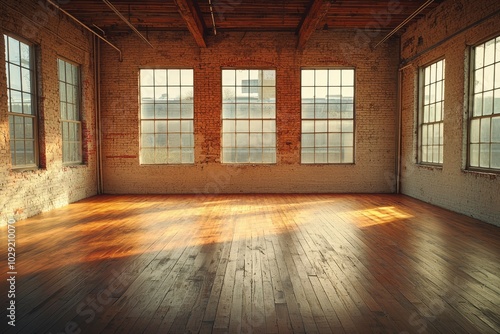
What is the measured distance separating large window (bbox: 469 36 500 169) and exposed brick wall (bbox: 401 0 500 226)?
150 millimetres

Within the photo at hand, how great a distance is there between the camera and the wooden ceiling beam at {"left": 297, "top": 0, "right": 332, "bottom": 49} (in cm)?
659

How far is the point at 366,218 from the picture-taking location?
20.8 feet

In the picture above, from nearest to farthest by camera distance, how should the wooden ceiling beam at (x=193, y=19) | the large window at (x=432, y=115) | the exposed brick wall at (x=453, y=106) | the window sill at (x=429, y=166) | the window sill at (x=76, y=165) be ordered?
1. the exposed brick wall at (x=453, y=106)
2. the wooden ceiling beam at (x=193, y=19)
3. the window sill at (x=429, y=166)
4. the large window at (x=432, y=115)
5. the window sill at (x=76, y=165)

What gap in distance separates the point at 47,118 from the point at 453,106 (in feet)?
25.4

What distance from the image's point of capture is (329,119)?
9633 millimetres

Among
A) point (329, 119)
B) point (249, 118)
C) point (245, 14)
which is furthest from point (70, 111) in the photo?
point (329, 119)

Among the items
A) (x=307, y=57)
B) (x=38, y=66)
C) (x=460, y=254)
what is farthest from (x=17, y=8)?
(x=460, y=254)

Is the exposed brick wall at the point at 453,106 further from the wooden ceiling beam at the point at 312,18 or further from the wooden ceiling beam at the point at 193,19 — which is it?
the wooden ceiling beam at the point at 193,19

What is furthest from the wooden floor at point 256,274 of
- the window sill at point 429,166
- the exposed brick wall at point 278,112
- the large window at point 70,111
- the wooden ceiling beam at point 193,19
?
the wooden ceiling beam at point 193,19

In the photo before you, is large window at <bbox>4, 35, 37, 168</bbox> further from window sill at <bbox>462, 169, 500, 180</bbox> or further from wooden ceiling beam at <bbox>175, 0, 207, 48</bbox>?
window sill at <bbox>462, 169, 500, 180</bbox>

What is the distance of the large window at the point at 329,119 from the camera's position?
31.5 feet

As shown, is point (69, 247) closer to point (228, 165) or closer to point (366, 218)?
point (366, 218)

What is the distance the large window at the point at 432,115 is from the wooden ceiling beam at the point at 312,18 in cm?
275

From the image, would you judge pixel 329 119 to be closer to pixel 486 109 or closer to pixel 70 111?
pixel 486 109
